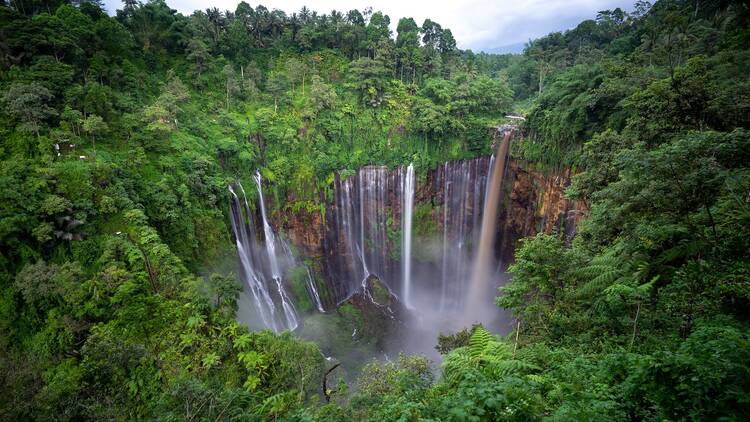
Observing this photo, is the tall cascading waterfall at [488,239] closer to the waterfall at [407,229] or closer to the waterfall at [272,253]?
the waterfall at [407,229]

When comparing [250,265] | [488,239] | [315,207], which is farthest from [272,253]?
[488,239]

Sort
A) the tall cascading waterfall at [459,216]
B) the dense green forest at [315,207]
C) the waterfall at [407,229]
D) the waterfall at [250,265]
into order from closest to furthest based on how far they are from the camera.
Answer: the dense green forest at [315,207] → the waterfall at [250,265] → the tall cascading waterfall at [459,216] → the waterfall at [407,229]

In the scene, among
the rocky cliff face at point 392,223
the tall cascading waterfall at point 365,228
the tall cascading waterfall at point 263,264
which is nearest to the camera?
the tall cascading waterfall at point 263,264

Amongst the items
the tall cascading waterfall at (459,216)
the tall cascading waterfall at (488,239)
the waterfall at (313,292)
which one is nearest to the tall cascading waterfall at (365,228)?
the waterfall at (313,292)

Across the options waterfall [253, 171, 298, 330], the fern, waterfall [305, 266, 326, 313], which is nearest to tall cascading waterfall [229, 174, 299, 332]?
waterfall [253, 171, 298, 330]

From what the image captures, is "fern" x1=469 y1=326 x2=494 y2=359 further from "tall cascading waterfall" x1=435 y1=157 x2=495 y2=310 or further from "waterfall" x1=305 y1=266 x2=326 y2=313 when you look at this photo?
"tall cascading waterfall" x1=435 y1=157 x2=495 y2=310

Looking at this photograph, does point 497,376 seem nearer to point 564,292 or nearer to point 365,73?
point 564,292
